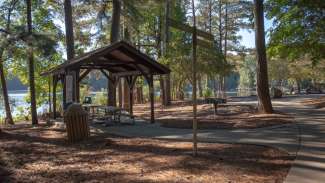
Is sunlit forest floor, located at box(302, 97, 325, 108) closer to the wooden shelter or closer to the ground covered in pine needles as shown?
the ground covered in pine needles

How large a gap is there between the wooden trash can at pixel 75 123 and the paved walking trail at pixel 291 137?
1.56m

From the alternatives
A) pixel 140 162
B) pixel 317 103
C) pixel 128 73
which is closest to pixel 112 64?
pixel 128 73

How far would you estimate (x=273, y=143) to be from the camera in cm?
874

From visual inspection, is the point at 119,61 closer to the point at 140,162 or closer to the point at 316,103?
the point at 140,162

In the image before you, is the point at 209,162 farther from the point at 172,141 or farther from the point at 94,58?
the point at 94,58

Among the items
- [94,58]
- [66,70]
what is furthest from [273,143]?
[66,70]

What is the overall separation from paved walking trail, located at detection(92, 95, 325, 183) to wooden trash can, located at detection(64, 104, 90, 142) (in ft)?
5.12

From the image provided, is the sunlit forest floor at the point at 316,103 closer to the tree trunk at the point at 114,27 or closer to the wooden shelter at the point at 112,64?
the wooden shelter at the point at 112,64

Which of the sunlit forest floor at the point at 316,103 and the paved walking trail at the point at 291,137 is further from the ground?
the sunlit forest floor at the point at 316,103

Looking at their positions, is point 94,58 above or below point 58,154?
above

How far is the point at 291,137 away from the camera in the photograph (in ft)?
31.4

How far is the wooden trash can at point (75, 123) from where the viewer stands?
1029cm

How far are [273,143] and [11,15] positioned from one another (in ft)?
65.6

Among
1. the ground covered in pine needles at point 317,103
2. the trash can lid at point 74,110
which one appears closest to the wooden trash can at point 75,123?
the trash can lid at point 74,110
